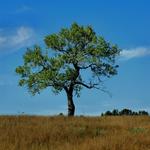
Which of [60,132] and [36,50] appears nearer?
[60,132]

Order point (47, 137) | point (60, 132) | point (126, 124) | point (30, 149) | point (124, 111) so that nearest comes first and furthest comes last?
1. point (30, 149)
2. point (47, 137)
3. point (60, 132)
4. point (126, 124)
5. point (124, 111)

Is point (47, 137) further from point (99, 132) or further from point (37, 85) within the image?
point (37, 85)

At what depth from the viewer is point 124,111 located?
178 ft

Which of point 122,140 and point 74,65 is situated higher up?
point 74,65

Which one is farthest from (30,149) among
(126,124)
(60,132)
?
(126,124)

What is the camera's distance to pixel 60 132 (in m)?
23.8

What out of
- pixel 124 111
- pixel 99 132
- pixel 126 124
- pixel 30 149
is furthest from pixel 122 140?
pixel 124 111

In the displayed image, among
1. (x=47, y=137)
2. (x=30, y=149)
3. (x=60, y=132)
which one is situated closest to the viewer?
(x=30, y=149)

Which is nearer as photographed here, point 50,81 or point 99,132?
point 99,132

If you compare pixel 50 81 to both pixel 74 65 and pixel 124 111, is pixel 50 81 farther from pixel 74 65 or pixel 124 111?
pixel 124 111

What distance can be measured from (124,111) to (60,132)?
3097 cm

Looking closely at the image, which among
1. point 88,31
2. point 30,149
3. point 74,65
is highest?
point 88,31

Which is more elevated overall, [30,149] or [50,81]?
[50,81]

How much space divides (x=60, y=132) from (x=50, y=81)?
102ft
